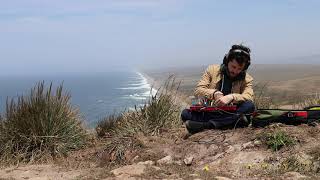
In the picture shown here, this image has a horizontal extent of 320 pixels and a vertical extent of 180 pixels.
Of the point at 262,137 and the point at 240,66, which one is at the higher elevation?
the point at 240,66

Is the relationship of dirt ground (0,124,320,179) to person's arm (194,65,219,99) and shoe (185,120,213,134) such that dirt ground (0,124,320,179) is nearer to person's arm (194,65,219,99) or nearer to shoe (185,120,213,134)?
shoe (185,120,213,134)

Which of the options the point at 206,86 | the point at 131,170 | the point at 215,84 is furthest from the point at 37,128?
the point at 215,84

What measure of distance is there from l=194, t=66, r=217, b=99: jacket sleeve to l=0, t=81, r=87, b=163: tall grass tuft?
83.7 inches

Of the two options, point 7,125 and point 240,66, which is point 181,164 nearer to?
point 240,66

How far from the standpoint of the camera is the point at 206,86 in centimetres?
718

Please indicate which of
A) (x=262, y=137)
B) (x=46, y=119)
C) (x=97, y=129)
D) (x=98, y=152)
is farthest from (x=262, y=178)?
(x=97, y=129)

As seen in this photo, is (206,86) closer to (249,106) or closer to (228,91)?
(228,91)

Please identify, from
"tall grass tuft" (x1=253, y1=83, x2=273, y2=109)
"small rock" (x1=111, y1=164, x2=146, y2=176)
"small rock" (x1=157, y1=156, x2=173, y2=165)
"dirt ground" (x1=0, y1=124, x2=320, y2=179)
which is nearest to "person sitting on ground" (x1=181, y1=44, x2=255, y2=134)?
"dirt ground" (x1=0, y1=124, x2=320, y2=179)

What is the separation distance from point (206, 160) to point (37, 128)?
2720 millimetres

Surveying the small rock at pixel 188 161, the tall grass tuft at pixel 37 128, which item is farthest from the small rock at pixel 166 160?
the tall grass tuft at pixel 37 128

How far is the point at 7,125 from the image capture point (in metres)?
7.65

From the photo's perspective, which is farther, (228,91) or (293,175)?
(228,91)

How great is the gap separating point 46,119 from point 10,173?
148 centimetres

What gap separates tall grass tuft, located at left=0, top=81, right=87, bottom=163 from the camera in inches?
293
